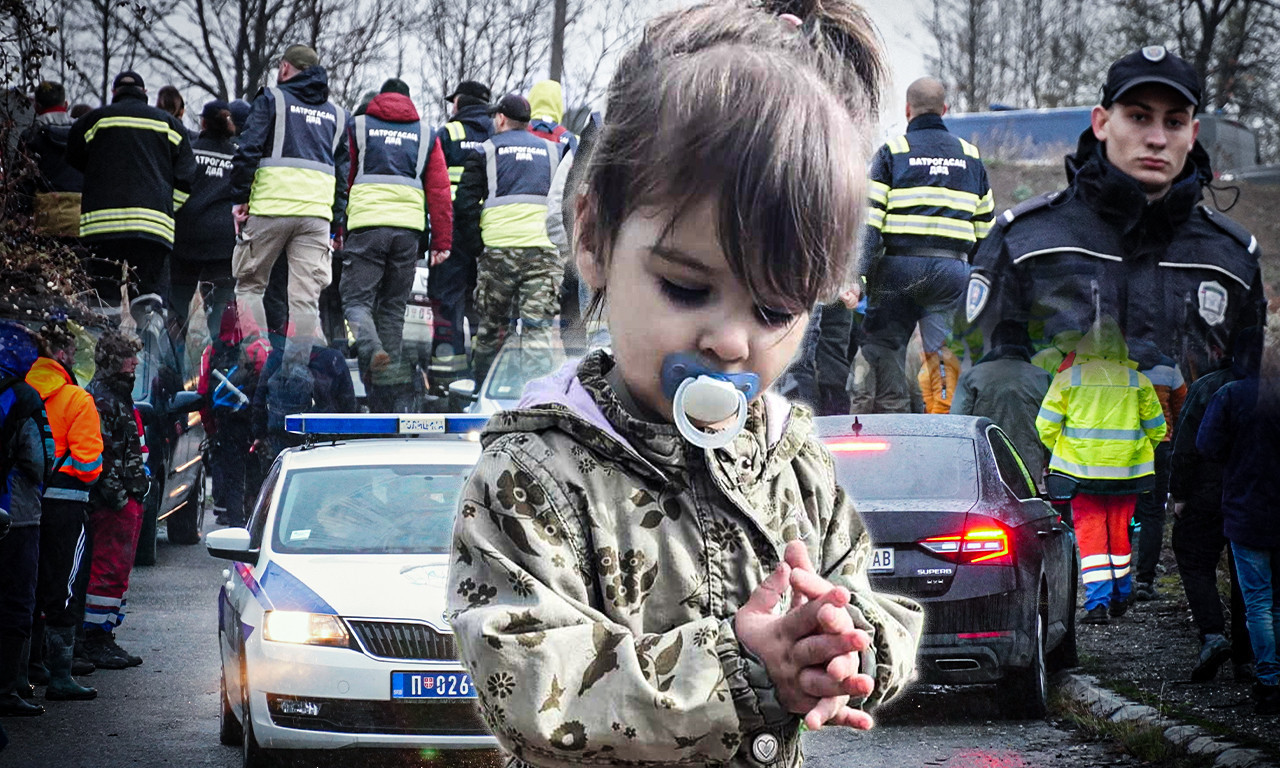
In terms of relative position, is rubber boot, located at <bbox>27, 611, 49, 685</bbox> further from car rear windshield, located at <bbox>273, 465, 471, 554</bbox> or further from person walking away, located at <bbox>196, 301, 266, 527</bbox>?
person walking away, located at <bbox>196, 301, 266, 527</bbox>

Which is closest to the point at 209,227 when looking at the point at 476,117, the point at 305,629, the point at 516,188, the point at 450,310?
the point at 450,310

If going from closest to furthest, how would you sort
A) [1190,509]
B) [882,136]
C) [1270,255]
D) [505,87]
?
[882,136]
[1190,509]
[505,87]
[1270,255]

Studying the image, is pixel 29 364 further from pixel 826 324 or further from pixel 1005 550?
pixel 826 324

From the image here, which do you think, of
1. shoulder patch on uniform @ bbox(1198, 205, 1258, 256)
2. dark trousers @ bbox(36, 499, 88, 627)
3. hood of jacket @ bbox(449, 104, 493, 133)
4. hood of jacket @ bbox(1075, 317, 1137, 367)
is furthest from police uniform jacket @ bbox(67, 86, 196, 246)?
shoulder patch on uniform @ bbox(1198, 205, 1258, 256)

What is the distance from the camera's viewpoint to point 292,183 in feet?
39.3

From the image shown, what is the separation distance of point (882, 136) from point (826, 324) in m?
10.2

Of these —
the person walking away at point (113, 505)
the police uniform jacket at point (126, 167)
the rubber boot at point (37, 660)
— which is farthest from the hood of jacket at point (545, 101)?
the rubber boot at point (37, 660)

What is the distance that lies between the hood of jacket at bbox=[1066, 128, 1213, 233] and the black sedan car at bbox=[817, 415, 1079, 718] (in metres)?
1.92

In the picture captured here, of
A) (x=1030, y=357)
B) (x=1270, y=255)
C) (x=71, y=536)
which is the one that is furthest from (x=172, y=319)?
(x=1270, y=255)

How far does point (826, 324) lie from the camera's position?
12289 millimetres

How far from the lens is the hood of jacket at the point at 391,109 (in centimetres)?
1274

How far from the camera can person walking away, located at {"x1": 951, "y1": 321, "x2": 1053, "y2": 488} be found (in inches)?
364

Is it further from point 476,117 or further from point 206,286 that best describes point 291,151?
point 476,117

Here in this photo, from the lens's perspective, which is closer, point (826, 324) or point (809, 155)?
point (809, 155)
